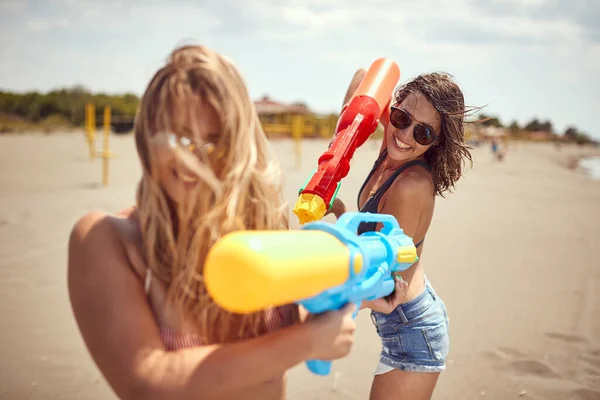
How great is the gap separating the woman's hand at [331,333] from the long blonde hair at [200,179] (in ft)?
0.79

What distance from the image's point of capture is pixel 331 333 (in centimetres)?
119

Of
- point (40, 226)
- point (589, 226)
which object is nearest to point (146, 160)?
point (40, 226)

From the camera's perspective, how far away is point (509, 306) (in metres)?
5.47

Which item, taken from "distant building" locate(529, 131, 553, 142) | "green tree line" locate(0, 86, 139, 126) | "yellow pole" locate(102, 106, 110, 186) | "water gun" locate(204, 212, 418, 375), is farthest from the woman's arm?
"distant building" locate(529, 131, 553, 142)

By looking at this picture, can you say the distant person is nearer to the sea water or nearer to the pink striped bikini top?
the pink striped bikini top

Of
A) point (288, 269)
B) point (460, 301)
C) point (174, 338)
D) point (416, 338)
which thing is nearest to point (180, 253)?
point (174, 338)

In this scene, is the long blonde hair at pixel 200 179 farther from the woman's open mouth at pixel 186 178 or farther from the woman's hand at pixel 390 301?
the woman's hand at pixel 390 301

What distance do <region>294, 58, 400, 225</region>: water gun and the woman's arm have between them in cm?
99

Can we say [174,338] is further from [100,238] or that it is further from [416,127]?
[416,127]

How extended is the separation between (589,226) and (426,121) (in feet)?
29.9

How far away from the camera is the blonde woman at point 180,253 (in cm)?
109

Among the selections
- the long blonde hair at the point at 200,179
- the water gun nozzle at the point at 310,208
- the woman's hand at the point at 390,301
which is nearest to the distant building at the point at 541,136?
the water gun nozzle at the point at 310,208

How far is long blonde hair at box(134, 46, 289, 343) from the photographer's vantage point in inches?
43.9

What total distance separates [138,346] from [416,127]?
1.65m
